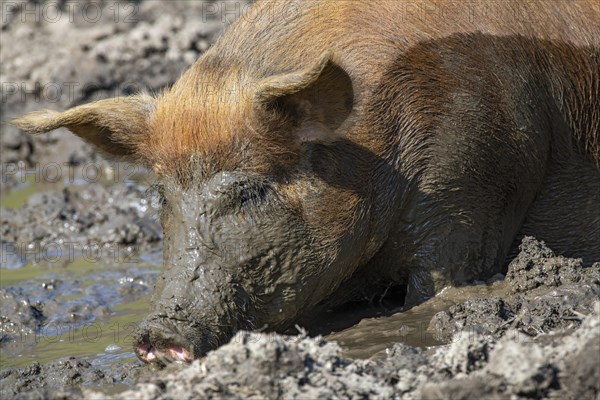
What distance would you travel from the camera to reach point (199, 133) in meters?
5.92

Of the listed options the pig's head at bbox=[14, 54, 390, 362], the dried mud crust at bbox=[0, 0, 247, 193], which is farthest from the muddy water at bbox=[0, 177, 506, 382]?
the dried mud crust at bbox=[0, 0, 247, 193]

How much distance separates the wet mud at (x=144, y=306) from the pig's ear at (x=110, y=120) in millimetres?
561

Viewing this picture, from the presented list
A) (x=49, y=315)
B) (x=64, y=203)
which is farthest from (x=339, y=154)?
(x=64, y=203)

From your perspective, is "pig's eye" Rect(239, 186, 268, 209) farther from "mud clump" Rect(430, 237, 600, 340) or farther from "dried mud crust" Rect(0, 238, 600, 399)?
"dried mud crust" Rect(0, 238, 600, 399)

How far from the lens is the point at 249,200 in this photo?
589cm

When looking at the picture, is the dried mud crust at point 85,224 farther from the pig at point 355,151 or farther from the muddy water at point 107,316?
the pig at point 355,151

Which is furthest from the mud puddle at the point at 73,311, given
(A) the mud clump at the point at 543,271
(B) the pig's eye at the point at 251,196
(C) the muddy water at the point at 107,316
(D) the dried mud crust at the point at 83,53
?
(D) the dried mud crust at the point at 83,53


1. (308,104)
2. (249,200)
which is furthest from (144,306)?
(308,104)

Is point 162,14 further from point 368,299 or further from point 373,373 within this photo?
point 373,373

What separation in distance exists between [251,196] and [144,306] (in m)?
1.96

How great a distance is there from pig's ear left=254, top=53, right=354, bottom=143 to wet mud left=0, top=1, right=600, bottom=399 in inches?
43.7

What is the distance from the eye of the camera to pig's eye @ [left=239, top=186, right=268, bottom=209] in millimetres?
5883

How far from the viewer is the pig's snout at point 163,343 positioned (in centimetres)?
557

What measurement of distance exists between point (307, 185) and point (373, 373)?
1572 millimetres
